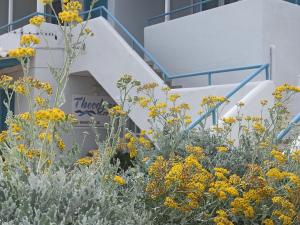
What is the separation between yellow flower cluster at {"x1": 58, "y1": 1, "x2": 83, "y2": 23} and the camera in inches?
147

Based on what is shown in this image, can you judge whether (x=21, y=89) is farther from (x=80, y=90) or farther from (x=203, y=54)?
(x=80, y=90)

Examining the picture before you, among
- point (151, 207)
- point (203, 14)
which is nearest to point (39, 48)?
point (203, 14)

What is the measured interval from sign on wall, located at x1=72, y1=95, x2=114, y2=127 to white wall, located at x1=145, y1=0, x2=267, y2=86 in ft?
7.64

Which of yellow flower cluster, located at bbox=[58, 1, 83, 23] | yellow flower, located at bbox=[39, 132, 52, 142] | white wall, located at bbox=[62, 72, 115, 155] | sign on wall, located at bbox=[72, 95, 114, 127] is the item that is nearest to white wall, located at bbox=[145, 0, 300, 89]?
white wall, located at bbox=[62, 72, 115, 155]

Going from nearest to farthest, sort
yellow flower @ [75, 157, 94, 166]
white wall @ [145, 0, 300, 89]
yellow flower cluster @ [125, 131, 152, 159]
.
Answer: yellow flower @ [75, 157, 94, 166], yellow flower cluster @ [125, 131, 152, 159], white wall @ [145, 0, 300, 89]

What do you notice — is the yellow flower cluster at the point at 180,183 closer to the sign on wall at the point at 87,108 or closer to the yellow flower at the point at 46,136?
the yellow flower at the point at 46,136

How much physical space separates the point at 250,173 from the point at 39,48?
354 inches

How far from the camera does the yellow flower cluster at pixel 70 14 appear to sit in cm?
373

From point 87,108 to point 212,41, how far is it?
448 centimetres

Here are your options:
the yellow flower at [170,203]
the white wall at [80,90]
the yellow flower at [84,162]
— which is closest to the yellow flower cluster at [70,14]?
the yellow flower at [84,162]

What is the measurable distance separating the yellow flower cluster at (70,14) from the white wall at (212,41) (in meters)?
6.20

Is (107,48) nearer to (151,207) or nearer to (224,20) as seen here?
(224,20)

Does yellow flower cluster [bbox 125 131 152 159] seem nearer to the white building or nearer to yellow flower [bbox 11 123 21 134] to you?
yellow flower [bbox 11 123 21 134]

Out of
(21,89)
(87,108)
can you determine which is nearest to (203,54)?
(87,108)
